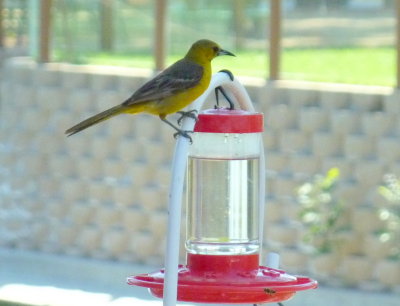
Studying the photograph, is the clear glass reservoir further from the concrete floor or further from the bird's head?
the concrete floor

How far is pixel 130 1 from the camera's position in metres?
9.45

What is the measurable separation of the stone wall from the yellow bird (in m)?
4.56

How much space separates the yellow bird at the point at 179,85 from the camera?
3.64 m

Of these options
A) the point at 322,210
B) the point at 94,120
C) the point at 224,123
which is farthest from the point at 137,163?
the point at 224,123

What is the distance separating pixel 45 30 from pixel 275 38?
89.8 inches

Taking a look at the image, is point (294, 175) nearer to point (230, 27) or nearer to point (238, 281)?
point (230, 27)

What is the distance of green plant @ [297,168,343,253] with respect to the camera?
823 cm

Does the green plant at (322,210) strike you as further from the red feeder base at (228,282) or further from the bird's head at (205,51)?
the red feeder base at (228,282)

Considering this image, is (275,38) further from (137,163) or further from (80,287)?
(80,287)

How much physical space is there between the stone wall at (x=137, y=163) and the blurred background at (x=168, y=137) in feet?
0.04

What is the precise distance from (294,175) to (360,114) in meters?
0.69

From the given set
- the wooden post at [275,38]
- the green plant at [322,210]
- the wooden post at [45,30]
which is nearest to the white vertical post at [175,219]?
the green plant at [322,210]

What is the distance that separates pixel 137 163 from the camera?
952cm

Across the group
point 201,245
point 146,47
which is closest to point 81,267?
point 146,47
